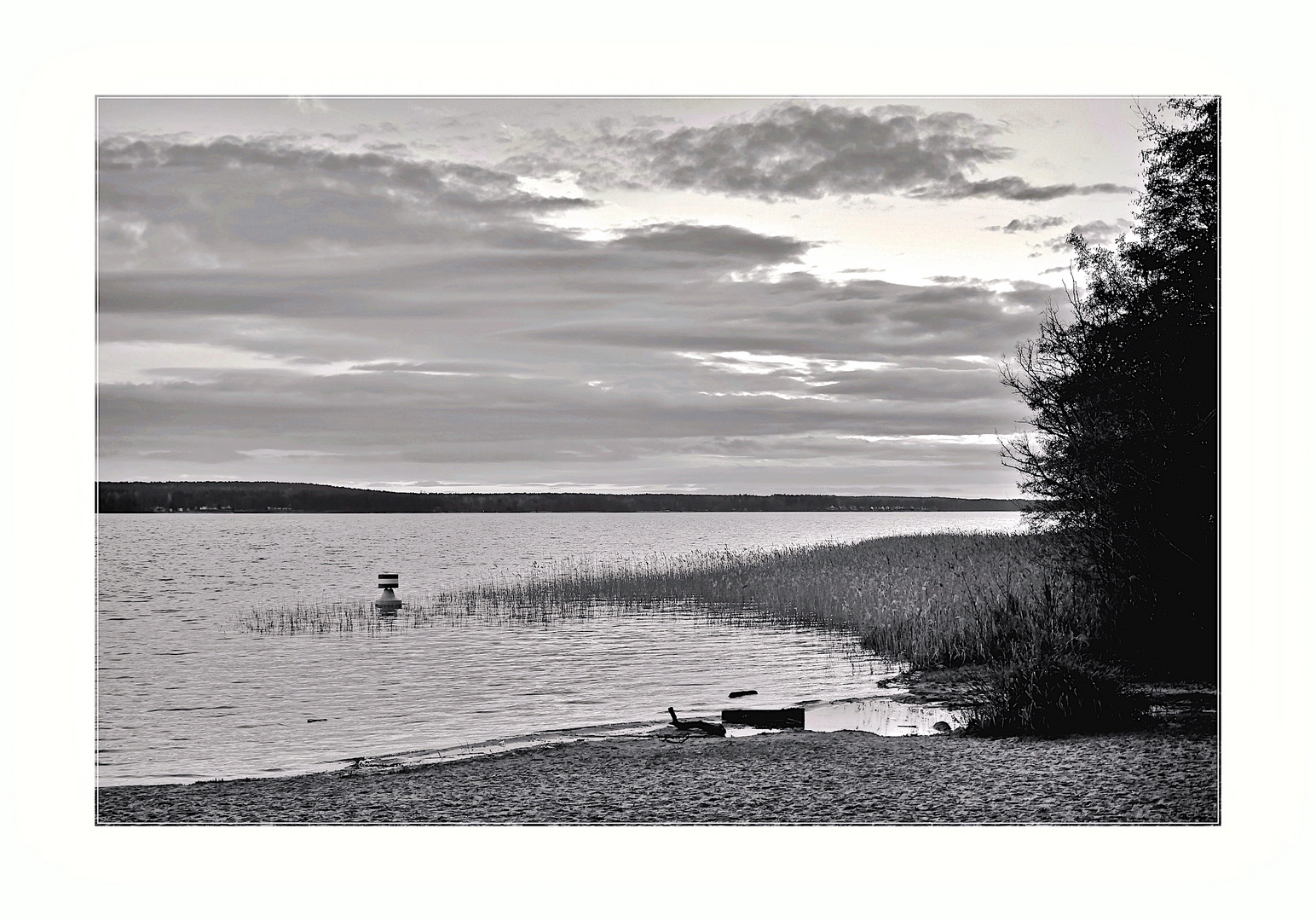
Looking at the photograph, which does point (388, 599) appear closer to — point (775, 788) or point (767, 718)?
point (767, 718)

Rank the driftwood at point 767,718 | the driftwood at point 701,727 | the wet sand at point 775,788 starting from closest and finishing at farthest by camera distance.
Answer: the wet sand at point 775,788 < the driftwood at point 701,727 < the driftwood at point 767,718

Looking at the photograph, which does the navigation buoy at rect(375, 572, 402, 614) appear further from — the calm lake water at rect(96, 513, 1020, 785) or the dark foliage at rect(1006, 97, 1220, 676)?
the dark foliage at rect(1006, 97, 1220, 676)

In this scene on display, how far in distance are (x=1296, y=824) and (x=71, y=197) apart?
838cm

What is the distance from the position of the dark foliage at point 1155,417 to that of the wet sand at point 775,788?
2.14 m

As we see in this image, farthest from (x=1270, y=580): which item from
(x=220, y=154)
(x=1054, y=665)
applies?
(x=220, y=154)

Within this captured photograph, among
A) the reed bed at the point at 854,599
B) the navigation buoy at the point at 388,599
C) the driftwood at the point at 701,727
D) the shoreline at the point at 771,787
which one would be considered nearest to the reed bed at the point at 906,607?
the reed bed at the point at 854,599

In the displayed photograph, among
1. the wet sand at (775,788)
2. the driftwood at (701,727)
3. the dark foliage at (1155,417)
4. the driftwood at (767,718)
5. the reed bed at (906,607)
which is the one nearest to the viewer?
the wet sand at (775,788)

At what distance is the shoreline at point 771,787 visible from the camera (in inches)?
279

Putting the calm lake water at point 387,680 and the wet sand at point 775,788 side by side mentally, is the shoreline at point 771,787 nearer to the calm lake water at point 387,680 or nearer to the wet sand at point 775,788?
the wet sand at point 775,788

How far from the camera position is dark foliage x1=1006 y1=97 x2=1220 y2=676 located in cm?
1066

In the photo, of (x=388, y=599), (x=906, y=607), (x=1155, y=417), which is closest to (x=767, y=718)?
(x=1155, y=417)

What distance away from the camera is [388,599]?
2920 centimetres

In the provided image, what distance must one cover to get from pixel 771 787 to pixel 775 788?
0.14 ft

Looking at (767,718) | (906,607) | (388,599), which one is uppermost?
(906,607)
